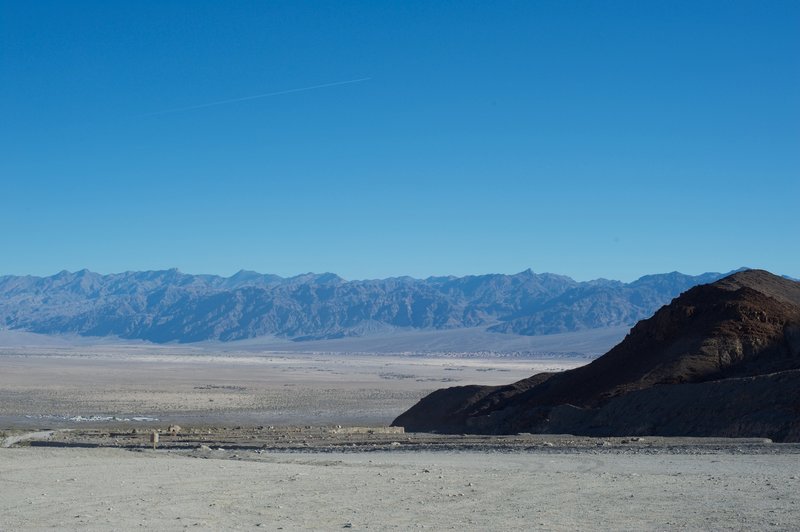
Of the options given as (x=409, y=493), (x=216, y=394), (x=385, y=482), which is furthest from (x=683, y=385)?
(x=216, y=394)

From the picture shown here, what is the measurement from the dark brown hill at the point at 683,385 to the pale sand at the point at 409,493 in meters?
7.43

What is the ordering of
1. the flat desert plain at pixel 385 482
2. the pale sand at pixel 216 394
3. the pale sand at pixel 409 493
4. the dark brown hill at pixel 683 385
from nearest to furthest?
the pale sand at pixel 409 493
the flat desert plain at pixel 385 482
the dark brown hill at pixel 683 385
the pale sand at pixel 216 394

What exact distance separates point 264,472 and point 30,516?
6910 mm

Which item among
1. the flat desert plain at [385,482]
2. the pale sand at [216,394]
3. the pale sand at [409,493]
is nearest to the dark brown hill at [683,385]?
the flat desert plain at [385,482]

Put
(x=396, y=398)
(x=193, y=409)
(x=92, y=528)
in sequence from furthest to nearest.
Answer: (x=396, y=398) → (x=193, y=409) → (x=92, y=528)

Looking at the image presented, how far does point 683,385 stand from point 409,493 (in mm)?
19163

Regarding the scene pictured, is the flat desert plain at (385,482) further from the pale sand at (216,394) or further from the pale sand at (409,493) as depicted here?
the pale sand at (216,394)

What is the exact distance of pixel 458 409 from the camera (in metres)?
46.2

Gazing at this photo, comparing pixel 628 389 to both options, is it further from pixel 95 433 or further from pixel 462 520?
pixel 462 520

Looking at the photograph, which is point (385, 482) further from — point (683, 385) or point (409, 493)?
point (683, 385)

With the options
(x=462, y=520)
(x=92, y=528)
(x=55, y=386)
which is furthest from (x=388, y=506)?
(x=55, y=386)

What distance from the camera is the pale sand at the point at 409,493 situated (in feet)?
46.2

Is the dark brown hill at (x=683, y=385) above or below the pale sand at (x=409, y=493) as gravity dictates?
above

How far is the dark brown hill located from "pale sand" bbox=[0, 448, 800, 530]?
7.43 m
